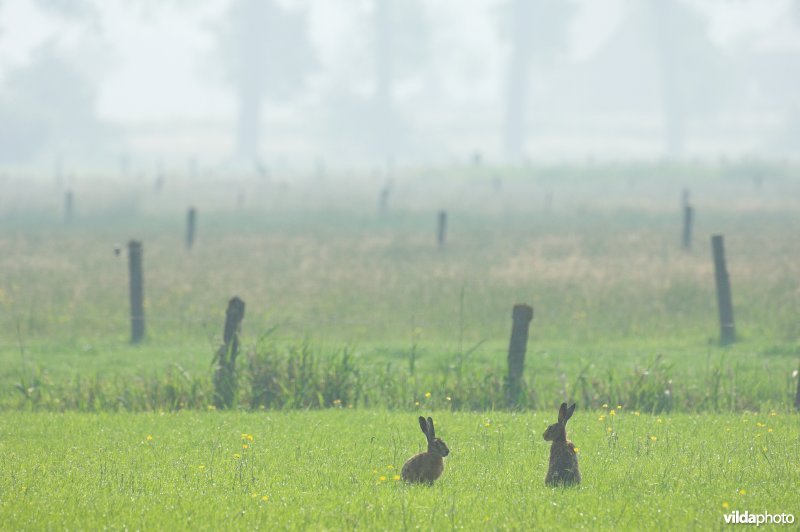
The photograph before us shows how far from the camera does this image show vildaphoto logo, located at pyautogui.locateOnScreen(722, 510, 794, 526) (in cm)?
871

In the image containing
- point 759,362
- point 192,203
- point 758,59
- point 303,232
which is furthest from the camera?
point 758,59

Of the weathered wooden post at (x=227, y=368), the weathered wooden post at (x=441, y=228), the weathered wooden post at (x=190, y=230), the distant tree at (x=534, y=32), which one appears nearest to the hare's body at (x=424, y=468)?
the weathered wooden post at (x=227, y=368)

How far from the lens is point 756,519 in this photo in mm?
8766

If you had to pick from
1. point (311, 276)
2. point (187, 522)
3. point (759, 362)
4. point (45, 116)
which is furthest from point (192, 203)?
point (45, 116)

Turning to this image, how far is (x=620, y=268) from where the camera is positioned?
94.4 feet

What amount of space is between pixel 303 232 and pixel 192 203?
14.9m

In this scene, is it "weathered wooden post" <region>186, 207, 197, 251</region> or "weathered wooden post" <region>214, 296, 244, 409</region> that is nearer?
"weathered wooden post" <region>214, 296, 244, 409</region>

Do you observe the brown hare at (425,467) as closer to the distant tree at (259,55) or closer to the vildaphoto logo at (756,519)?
the vildaphoto logo at (756,519)

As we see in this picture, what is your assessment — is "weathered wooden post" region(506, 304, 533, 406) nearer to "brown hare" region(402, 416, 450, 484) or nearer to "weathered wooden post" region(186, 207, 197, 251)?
"brown hare" region(402, 416, 450, 484)

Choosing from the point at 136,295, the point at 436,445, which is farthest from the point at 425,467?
the point at 136,295

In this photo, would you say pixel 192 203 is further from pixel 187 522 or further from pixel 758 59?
pixel 758 59

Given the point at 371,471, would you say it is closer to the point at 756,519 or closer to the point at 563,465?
the point at 563,465

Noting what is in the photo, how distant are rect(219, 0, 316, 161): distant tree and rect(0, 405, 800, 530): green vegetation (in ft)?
286

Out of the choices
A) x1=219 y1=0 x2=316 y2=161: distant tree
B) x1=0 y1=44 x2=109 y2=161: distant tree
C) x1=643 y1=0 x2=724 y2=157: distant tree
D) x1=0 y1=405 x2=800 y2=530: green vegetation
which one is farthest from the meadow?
x1=643 y1=0 x2=724 y2=157: distant tree
